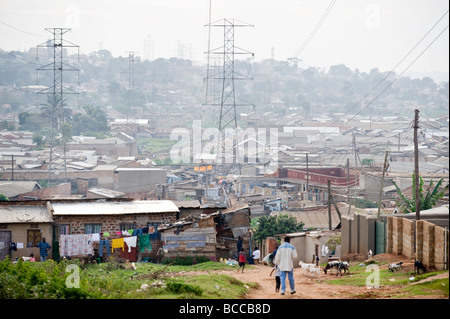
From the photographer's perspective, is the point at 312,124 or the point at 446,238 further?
the point at 312,124

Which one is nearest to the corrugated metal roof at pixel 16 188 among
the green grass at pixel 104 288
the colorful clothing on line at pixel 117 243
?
the colorful clothing on line at pixel 117 243

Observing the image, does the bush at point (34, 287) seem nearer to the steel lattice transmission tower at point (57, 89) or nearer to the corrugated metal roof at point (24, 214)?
the corrugated metal roof at point (24, 214)

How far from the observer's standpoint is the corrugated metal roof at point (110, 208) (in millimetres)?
18719

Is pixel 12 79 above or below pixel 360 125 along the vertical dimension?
above

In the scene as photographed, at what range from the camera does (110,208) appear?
19578mm

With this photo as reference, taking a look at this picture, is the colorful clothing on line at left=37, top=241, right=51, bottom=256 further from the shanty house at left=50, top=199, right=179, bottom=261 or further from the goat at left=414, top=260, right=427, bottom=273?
the goat at left=414, top=260, right=427, bottom=273

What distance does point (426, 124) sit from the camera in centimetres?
8062

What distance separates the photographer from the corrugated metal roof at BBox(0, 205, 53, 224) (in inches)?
709

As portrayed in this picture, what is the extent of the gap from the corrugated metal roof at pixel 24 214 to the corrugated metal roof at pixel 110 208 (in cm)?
29

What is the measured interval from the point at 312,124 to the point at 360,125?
8390mm

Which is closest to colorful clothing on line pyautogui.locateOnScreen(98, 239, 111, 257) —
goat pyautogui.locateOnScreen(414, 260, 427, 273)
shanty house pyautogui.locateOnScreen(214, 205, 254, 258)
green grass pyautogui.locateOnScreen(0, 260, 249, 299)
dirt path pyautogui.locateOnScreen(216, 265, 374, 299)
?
shanty house pyautogui.locateOnScreen(214, 205, 254, 258)

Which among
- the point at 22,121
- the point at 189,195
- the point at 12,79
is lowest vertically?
the point at 189,195

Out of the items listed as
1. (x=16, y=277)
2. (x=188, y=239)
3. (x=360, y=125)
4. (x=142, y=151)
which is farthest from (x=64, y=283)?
(x=360, y=125)

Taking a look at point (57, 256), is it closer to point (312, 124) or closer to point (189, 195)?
point (189, 195)
